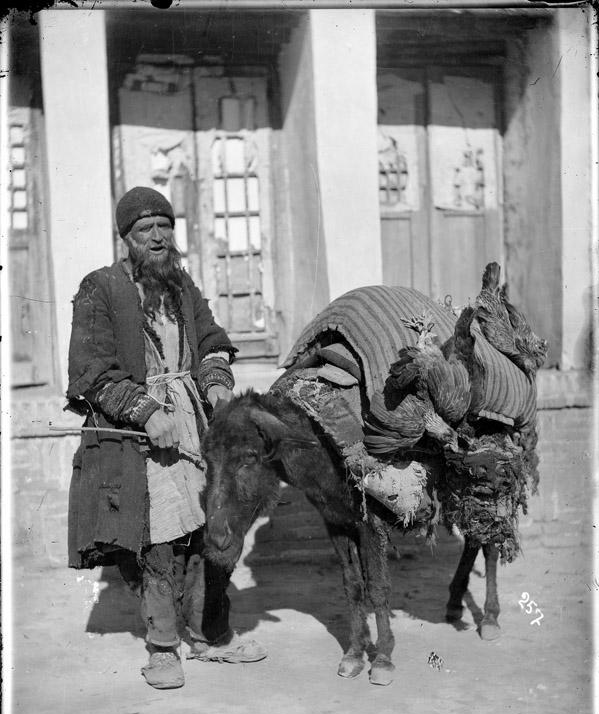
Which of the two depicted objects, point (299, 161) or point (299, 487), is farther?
point (299, 161)

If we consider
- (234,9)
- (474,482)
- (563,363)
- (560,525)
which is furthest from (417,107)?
(474,482)

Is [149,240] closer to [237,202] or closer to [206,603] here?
[206,603]

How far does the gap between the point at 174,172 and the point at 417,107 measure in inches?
84.0

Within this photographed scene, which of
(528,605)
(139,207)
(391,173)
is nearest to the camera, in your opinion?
(139,207)

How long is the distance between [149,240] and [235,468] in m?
1.17

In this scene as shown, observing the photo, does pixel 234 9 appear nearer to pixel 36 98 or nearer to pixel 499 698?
pixel 36 98

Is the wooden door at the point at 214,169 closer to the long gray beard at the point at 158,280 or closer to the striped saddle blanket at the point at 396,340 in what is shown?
the striped saddle blanket at the point at 396,340

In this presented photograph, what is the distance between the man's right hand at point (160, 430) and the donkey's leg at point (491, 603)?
1.93 m

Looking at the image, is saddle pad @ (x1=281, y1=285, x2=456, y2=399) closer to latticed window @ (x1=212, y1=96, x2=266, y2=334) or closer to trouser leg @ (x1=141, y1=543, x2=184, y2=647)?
trouser leg @ (x1=141, y1=543, x2=184, y2=647)

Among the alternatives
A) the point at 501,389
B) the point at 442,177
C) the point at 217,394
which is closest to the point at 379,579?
the point at 501,389

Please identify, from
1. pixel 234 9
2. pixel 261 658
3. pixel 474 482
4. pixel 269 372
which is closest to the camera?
pixel 474 482

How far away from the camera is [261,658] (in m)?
4.54

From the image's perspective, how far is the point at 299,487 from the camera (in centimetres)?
436

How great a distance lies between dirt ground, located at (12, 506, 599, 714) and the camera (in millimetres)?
4039
